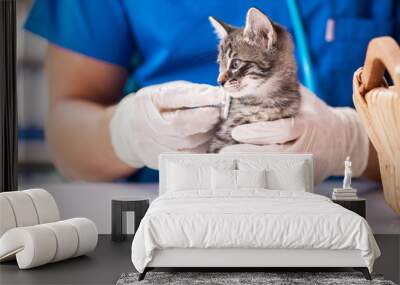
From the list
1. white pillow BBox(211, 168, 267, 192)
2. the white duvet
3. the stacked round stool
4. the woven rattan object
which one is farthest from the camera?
the woven rattan object

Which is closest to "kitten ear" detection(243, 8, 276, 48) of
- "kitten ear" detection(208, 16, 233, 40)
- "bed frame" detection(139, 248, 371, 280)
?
"kitten ear" detection(208, 16, 233, 40)

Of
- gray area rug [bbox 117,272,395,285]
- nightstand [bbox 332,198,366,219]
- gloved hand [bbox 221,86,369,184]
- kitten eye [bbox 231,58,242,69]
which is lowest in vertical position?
gray area rug [bbox 117,272,395,285]

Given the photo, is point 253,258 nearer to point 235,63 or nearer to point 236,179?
point 236,179

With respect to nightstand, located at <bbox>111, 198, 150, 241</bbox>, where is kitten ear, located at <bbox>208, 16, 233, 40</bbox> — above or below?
above

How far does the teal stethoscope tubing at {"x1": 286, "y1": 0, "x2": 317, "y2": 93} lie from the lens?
636 cm

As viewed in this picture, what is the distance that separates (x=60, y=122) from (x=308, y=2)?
8.96ft

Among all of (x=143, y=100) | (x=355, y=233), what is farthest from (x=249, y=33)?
(x=355, y=233)

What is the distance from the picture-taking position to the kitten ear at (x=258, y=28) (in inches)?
247

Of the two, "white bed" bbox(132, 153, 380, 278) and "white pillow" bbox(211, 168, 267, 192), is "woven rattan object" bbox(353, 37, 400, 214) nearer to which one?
"white pillow" bbox(211, 168, 267, 192)

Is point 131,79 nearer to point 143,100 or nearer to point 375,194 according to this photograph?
point 143,100

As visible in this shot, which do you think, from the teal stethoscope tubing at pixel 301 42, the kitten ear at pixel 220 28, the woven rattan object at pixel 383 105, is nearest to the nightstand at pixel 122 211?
the kitten ear at pixel 220 28

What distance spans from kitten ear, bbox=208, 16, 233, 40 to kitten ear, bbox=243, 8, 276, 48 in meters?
0.18

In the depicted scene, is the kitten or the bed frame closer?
the bed frame

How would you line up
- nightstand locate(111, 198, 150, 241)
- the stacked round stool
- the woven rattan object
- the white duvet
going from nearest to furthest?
the white duvet → the stacked round stool → the woven rattan object → nightstand locate(111, 198, 150, 241)
